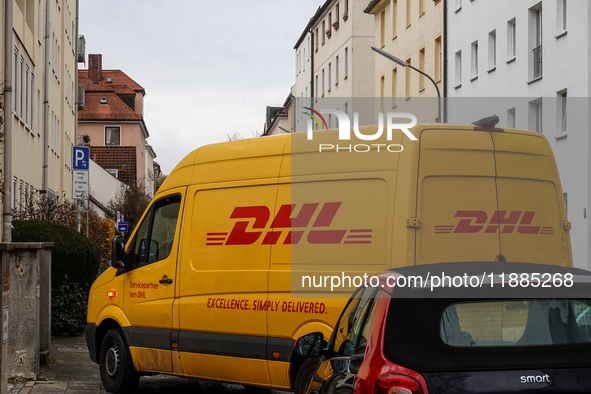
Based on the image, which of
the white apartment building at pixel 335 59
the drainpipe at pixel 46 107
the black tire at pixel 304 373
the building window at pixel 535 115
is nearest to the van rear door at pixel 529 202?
the black tire at pixel 304 373

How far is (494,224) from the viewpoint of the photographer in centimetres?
711

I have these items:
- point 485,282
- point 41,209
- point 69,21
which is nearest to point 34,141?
point 41,209

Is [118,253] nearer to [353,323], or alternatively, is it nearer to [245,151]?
[245,151]

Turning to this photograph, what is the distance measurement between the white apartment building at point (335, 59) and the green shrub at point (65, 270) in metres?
41.7

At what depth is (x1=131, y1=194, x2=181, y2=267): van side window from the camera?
9.60 meters

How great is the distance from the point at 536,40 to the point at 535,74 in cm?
120

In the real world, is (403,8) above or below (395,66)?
above

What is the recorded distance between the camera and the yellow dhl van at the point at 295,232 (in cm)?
710

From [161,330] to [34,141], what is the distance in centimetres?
1744

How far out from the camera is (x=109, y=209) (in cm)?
6475

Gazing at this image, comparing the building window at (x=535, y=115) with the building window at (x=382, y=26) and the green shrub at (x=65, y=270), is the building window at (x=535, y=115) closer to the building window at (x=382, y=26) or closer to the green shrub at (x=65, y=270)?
the green shrub at (x=65, y=270)

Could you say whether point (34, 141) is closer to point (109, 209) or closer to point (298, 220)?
point (298, 220)

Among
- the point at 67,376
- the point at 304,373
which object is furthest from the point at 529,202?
the point at 67,376

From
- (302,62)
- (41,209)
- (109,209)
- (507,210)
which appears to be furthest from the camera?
(302,62)
